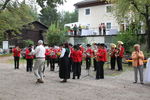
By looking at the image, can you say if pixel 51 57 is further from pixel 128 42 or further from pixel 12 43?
pixel 12 43

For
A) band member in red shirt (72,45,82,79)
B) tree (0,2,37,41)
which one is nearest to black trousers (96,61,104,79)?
band member in red shirt (72,45,82,79)

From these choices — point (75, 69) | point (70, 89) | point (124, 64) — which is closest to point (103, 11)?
point (124, 64)

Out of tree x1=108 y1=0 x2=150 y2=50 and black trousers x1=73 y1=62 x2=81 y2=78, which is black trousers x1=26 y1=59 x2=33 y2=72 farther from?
tree x1=108 y1=0 x2=150 y2=50

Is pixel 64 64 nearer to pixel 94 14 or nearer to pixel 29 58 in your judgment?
pixel 29 58

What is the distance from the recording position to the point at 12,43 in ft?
135

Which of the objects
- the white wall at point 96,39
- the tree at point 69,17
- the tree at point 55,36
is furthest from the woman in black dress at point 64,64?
the tree at point 69,17

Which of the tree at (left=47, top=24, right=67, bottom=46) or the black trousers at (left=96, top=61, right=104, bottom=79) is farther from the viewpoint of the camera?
the tree at (left=47, top=24, right=67, bottom=46)

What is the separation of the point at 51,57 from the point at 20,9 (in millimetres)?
3684

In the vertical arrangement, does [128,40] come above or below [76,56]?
above

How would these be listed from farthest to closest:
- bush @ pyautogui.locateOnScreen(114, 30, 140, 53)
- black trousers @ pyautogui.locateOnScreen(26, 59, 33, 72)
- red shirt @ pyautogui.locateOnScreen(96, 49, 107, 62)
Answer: bush @ pyautogui.locateOnScreen(114, 30, 140, 53)
black trousers @ pyautogui.locateOnScreen(26, 59, 33, 72)
red shirt @ pyautogui.locateOnScreen(96, 49, 107, 62)

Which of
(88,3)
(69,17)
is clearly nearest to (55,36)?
(88,3)

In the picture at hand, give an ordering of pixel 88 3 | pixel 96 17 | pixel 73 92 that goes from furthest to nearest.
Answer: pixel 88 3
pixel 96 17
pixel 73 92

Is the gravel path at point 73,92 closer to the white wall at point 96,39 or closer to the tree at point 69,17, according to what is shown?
the white wall at point 96,39

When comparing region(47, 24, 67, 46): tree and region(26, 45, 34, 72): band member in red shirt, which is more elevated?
region(47, 24, 67, 46): tree
